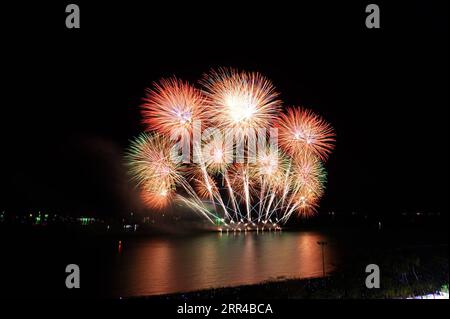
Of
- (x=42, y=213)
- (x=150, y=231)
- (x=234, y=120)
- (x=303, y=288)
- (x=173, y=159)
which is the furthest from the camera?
(x=42, y=213)

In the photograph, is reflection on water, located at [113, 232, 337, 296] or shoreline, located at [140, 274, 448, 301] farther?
reflection on water, located at [113, 232, 337, 296]

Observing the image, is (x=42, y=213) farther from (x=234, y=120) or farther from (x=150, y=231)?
(x=234, y=120)

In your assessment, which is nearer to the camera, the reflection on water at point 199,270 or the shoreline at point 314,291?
the shoreline at point 314,291

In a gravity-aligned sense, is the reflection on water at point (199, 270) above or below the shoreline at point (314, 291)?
below

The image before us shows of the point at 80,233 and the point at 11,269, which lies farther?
the point at 80,233

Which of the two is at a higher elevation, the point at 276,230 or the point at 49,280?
the point at 49,280

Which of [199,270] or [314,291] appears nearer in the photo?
[314,291]

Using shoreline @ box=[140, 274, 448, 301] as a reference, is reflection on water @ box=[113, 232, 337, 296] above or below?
below

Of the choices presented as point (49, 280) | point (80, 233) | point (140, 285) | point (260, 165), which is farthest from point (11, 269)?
point (80, 233)

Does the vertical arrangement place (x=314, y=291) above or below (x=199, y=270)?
above

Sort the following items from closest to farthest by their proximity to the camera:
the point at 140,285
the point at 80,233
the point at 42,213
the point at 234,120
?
the point at 140,285, the point at 234,120, the point at 80,233, the point at 42,213
